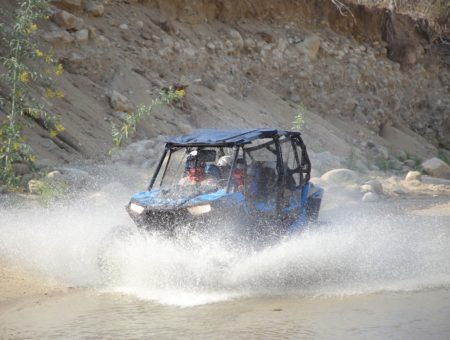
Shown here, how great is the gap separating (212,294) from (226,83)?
15.4 metres

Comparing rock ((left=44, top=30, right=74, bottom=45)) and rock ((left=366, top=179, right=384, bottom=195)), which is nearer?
rock ((left=366, top=179, right=384, bottom=195))

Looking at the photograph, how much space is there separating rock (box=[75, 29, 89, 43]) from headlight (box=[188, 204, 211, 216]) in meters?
12.7

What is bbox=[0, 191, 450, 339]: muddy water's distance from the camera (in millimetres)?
7078

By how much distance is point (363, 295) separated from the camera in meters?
8.17

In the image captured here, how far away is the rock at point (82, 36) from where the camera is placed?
777 inches

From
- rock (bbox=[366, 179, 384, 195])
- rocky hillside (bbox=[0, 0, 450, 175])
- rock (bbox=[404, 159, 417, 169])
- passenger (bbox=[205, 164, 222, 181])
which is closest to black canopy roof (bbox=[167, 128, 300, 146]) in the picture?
passenger (bbox=[205, 164, 222, 181])

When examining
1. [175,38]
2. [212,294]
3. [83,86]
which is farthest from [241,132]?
[175,38]

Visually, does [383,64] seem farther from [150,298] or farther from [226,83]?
[150,298]

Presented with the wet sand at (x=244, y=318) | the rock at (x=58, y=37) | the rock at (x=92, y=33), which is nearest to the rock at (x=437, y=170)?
the rock at (x=92, y=33)

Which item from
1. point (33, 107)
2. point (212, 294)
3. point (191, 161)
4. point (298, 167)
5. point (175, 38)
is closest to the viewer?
point (212, 294)

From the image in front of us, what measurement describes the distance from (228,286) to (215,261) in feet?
1.39

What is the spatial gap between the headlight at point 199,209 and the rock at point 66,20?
1283 cm

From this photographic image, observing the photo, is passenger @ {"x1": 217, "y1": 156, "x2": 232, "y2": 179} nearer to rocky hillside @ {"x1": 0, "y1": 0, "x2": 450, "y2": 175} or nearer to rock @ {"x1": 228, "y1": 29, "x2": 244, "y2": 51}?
rocky hillside @ {"x1": 0, "y1": 0, "x2": 450, "y2": 175}

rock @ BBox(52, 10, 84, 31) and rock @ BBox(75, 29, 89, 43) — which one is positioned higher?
rock @ BBox(52, 10, 84, 31)
